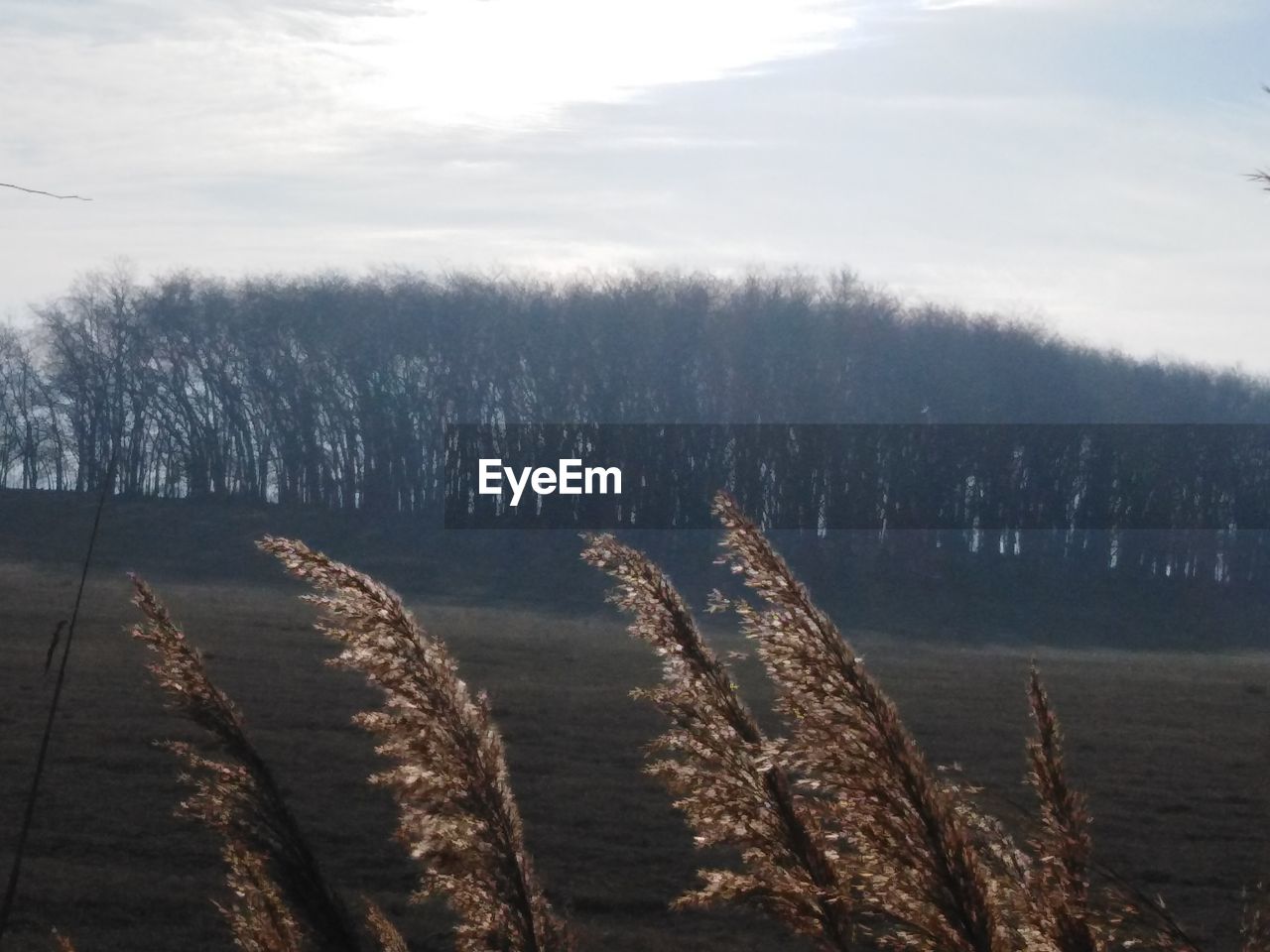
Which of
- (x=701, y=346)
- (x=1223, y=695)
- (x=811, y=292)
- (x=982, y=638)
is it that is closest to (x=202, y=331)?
(x=701, y=346)

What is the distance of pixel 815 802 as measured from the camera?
1.85 metres

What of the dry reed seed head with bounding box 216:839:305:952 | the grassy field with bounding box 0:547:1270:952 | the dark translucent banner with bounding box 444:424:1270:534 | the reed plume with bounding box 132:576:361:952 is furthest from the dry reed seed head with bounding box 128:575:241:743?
the dark translucent banner with bounding box 444:424:1270:534

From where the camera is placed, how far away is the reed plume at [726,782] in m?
1.66

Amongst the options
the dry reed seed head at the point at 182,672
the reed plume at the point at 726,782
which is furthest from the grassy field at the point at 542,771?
the dry reed seed head at the point at 182,672

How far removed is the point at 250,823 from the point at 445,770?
0.38m

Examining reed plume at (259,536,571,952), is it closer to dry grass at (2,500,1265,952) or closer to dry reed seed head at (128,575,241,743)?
dry grass at (2,500,1265,952)

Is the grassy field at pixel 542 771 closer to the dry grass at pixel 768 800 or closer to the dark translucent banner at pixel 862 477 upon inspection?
the dry grass at pixel 768 800

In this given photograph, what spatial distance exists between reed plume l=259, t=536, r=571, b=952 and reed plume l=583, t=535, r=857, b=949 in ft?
0.72

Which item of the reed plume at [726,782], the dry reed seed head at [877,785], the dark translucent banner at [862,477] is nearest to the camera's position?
the dry reed seed head at [877,785]

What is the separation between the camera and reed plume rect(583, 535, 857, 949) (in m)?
1.66

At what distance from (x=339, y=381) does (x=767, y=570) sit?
163ft

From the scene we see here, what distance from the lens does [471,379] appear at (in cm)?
5050

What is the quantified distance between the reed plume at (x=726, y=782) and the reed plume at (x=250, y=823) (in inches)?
18.7

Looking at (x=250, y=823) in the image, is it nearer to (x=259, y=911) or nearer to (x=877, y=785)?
(x=259, y=911)
